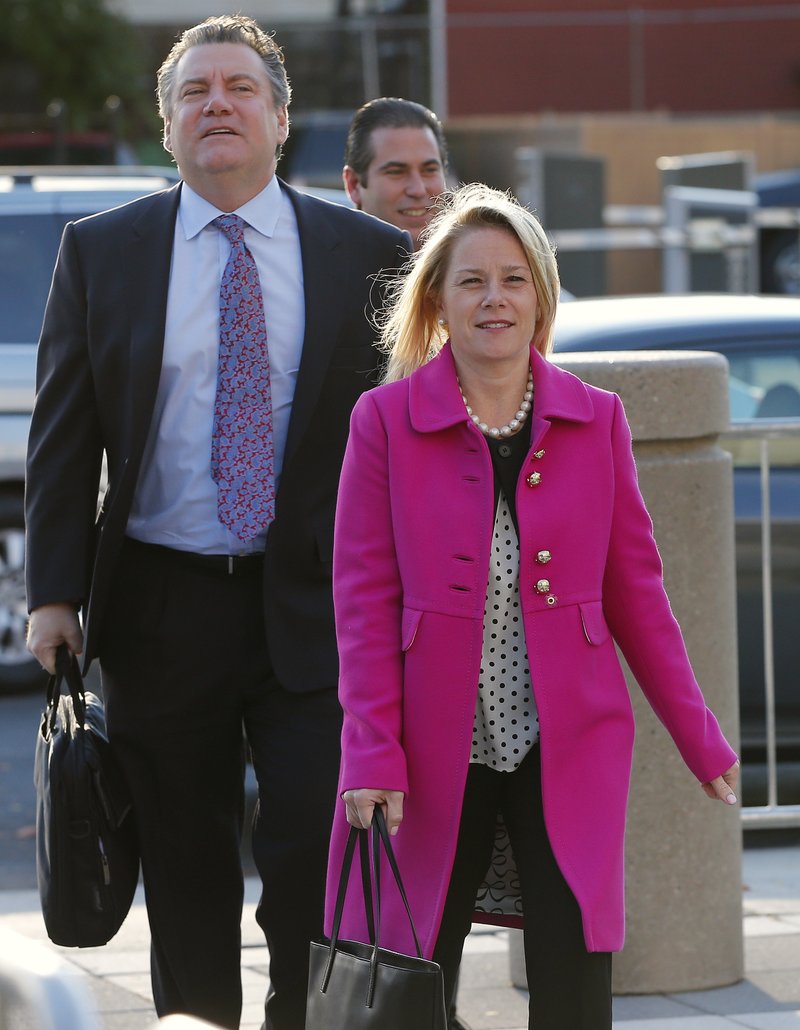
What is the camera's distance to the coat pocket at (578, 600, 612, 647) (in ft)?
10.4

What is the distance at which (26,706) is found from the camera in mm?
8414

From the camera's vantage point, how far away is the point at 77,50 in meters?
24.0

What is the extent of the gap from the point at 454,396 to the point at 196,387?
29.7 inches

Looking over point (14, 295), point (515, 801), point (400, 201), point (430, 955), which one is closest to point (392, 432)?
point (515, 801)

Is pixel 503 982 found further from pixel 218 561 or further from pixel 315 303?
pixel 315 303

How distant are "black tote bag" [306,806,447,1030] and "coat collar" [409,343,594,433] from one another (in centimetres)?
66

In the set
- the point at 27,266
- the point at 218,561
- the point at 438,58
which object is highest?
the point at 438,58

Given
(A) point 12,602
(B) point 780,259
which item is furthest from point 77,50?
(A) point 12,602

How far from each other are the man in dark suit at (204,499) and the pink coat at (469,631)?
527 mm

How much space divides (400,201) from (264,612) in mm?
1616

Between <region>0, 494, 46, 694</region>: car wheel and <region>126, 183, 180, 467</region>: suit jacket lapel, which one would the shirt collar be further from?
<region>0, 494, 46, 694</region>: car wheel

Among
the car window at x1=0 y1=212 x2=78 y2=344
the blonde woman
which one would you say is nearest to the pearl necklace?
the blonde woman

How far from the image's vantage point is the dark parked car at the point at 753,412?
629 centimetres

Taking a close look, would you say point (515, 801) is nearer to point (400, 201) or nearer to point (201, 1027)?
point (201, 1027)
